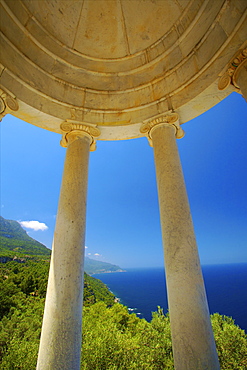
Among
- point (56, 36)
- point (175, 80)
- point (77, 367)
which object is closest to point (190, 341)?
point (77, 367)

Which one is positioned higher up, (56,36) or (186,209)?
(56,36)

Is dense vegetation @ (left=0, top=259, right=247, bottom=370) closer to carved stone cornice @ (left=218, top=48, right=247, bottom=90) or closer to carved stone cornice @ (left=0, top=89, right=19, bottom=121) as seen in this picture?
carved stone cornice @ (left=0, top=89, right=19, bottom=121)

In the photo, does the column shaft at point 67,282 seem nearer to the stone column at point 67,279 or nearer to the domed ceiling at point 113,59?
the stone column at point 67,279

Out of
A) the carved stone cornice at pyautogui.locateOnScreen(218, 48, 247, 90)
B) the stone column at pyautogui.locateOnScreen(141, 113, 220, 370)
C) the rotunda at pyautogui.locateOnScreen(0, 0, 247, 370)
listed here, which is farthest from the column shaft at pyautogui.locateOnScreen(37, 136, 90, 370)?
the carved stone cornice at pyautogui.locateOnScreen(218, 48, 247, 90)

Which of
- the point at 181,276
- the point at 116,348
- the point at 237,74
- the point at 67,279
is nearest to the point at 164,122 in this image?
the point at 237,74

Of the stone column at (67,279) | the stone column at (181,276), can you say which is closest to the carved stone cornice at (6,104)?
the stone column at (67,279)

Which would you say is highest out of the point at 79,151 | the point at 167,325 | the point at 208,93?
the point at 208,93

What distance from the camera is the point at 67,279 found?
32250mm

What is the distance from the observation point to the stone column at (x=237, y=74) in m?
34.7

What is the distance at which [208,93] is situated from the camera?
Result: 4584 cm

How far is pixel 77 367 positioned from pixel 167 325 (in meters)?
116

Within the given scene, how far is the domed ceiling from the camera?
145ft

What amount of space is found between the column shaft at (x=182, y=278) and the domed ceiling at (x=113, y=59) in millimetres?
19995

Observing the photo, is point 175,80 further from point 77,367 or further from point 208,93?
point 77,367
